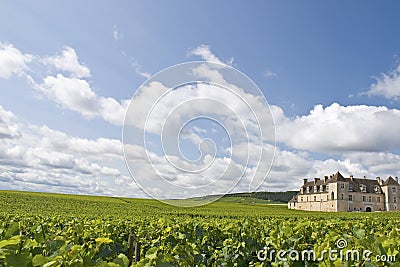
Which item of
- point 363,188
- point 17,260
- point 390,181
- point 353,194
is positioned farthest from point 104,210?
point 390,181

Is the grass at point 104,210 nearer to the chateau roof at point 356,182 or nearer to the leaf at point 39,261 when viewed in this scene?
the leaf at point 39,261

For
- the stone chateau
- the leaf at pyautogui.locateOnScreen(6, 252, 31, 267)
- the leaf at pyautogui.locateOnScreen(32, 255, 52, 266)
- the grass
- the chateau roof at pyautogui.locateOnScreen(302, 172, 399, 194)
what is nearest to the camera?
the leaf at pyautogui.locateOnScreen(32, 255, 52, 266)

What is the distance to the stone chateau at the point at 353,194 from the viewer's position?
8600 centimetres

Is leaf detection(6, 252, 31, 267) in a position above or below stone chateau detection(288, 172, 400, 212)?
below

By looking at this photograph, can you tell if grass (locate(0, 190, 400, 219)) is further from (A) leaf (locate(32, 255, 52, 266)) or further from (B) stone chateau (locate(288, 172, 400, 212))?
(B) stone chateau (locate(288, 172, 400, 212))

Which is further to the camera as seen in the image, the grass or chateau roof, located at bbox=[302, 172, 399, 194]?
chateau roof, located at bbox=[302, 172, 399, 194]

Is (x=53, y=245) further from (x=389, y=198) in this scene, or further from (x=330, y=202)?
(x=389, y=198)

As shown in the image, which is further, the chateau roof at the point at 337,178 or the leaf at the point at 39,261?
the chateau roof at the point at 337,178

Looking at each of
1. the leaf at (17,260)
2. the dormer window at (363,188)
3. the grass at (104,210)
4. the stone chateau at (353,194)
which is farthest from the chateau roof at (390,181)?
the leaf at (17,260)

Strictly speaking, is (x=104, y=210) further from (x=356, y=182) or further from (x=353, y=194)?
(x=356, y=182)

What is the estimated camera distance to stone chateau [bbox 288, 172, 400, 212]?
3386 inches

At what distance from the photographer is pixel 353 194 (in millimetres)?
87062

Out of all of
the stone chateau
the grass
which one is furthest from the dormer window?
the grass

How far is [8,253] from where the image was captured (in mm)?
1982
